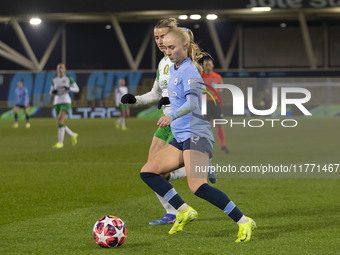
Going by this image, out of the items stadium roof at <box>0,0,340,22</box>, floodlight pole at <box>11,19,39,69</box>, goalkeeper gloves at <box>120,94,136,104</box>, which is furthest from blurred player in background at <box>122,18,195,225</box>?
floodlight pole at <box>11,19,39,69</box>

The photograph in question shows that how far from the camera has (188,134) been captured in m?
6.15

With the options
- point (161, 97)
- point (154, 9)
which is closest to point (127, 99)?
point (161, 97)

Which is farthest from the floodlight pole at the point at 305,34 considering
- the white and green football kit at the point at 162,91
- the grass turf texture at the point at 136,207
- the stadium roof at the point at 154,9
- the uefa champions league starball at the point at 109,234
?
the uefa champions league starball at the point at 109,234

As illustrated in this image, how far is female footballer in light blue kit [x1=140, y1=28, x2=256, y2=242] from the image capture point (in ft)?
19.8

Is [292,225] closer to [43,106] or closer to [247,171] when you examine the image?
[247,171]

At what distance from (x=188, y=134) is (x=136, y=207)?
2497 millimetres

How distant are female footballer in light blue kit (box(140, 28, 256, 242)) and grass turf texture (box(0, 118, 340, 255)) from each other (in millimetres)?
338

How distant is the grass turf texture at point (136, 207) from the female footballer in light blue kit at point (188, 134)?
0.34 m

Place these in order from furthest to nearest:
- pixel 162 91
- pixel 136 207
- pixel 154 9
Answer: pixel 154 9
pixel 136 207
pixel 162 91

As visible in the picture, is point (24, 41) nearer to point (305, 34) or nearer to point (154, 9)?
point (154, 9)

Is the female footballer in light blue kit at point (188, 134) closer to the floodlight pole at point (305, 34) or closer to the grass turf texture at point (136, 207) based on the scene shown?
the grass turf texture at point (136, 207)

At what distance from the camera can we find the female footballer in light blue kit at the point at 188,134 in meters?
6.02

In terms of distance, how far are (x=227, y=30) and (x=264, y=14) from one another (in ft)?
19.3

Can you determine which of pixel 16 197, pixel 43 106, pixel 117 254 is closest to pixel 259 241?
pixel 117 254
